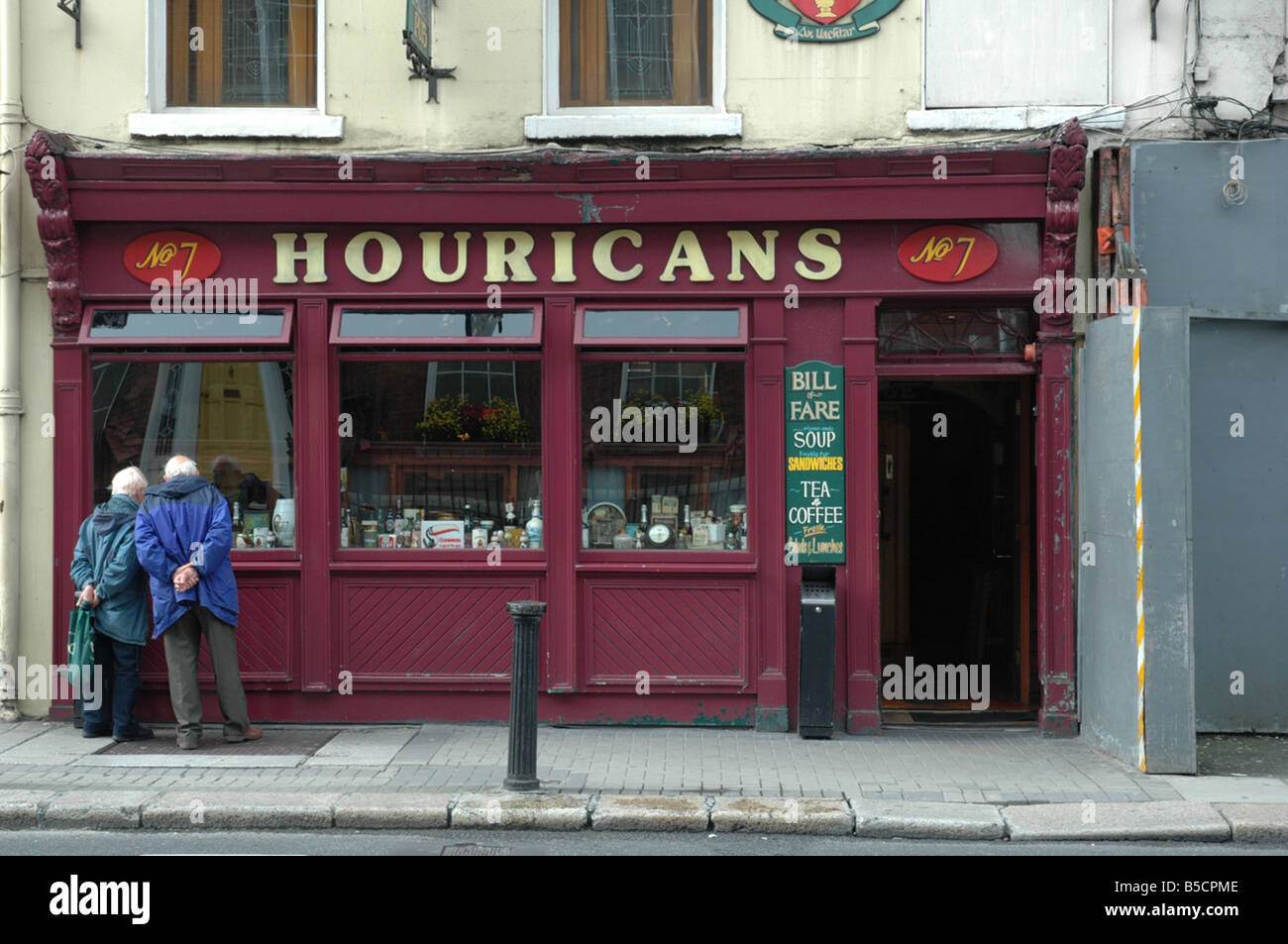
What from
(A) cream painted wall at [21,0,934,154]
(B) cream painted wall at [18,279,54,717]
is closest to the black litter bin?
(A) cream painted wall at [21,0,934,154]

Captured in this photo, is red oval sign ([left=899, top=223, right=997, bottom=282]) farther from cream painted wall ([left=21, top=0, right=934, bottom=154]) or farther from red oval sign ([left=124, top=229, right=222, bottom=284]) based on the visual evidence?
red oval sign ([left=124, top=229, right=222, bottom=284])

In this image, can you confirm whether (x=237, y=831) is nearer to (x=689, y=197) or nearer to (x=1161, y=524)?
(x=689, y=197)

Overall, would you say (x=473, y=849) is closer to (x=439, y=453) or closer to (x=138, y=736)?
(x=138, y=736)

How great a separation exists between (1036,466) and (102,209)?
6.98 meters

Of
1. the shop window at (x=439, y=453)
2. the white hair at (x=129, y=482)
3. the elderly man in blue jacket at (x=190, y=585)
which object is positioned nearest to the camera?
the elderly man in blue jacket at (x=190, y=585)

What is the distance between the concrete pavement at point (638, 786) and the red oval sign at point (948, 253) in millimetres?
3282

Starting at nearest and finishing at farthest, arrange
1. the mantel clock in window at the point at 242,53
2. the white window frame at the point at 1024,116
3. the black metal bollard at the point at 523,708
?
the black metal bollard at the point at 523,708, the white window frame at the point at 1024,116, the mantel clock in window at the point at 242,53

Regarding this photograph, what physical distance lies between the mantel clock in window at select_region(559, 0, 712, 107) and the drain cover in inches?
216

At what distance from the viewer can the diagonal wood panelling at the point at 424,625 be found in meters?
9.61

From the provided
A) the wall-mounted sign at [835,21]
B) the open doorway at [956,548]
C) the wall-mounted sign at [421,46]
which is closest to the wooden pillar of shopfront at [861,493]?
the open doorway at [956,548]

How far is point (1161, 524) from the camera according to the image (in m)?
8.32

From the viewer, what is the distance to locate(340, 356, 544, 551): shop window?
9.72m

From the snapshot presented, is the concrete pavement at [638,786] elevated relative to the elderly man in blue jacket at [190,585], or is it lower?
lower

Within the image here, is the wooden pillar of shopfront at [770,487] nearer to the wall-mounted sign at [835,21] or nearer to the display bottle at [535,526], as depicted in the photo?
the display bottle at [535,526]
